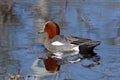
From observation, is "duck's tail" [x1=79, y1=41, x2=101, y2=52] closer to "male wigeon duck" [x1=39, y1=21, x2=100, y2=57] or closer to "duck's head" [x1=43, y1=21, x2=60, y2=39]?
"male wigeon duck" [x1=39, y1=21, x2=100, y2=57]

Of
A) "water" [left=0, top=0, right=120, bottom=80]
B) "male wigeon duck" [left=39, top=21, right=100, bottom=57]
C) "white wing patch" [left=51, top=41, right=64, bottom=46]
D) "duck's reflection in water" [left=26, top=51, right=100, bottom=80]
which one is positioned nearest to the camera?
"duck's reflection in water" [left=26, top=51, right=100, bottom=80]

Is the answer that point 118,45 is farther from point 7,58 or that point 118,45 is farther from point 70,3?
point 70,3

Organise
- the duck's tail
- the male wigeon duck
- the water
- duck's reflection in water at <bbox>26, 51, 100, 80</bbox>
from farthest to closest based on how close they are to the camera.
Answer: the male wigeon duck → the duck's tail → the water → duck's reflection in water at <bbox>26, 51, 100, 80</bbox>

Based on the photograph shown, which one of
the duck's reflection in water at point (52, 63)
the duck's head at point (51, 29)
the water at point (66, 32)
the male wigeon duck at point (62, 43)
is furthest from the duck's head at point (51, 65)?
the duck's head at point (51, 29)

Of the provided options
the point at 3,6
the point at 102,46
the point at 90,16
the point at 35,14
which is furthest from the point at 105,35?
the point at 3,6

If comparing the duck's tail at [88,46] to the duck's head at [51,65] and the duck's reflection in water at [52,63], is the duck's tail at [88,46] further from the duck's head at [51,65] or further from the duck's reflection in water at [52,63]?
the duck's head at [51,65]

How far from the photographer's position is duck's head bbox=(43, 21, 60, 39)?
432 inches

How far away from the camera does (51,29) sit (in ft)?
36.3

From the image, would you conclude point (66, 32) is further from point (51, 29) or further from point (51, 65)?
point (51, 65)

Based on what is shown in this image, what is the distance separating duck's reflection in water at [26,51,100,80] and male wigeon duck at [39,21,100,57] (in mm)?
138

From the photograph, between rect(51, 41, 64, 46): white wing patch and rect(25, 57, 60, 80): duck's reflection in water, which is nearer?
rect(25, 57, 60, 80): duck's reflection in water

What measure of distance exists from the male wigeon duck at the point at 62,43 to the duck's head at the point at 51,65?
0.64 m

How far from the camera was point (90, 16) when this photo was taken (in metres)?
12.4

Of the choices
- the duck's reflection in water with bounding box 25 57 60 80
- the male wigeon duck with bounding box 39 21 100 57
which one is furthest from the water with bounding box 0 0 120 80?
the male wigeon duck with bounding box 39 21 100 57
